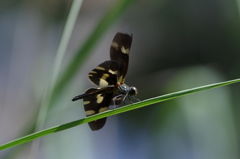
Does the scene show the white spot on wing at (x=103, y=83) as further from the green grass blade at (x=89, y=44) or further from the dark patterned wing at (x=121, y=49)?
the green grass blade at (x=89, y=44)

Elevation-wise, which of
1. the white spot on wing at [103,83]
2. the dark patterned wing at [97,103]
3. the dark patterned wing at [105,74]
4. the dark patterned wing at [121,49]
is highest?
→ the dark patterned wing at [121,49]

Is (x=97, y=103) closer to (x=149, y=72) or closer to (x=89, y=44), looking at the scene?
(x=89, y=44)

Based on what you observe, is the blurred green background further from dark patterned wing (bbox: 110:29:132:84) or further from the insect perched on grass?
dark patterned wing (bbox: 110:29:132:84)

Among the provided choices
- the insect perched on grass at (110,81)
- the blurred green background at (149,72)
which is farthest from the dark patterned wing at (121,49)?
the blurred green background at (149,72)

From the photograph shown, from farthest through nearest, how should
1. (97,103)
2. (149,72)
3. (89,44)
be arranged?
(149,72) → (97,103) → (89,44)

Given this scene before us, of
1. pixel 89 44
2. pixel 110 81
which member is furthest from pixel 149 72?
pixel 89 44

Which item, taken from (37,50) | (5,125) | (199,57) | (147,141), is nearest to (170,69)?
(199,57)

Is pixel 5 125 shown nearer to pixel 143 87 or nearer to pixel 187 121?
pixel 143 87
